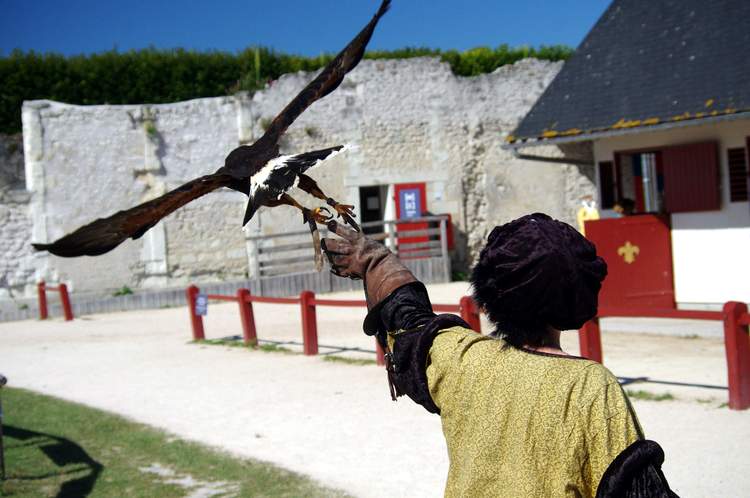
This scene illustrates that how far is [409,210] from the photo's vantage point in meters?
22.0

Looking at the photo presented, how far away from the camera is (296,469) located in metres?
6.20

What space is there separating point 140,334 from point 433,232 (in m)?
9.09

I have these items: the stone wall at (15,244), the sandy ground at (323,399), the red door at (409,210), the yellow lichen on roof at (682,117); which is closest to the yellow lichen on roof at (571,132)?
the yellow lichen on roof at (682,117)

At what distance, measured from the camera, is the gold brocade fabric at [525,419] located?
1683 mm

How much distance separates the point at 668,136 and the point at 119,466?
9.46 meters

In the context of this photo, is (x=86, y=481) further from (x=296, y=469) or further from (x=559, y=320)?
(x=559, y=320)

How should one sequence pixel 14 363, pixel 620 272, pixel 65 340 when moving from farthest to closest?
pixel 65 340
pixel 620 272
pixel 14 363

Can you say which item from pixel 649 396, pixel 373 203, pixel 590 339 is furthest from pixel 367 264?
pixel 373 203

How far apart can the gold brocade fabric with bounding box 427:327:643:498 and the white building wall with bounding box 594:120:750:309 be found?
11295mm

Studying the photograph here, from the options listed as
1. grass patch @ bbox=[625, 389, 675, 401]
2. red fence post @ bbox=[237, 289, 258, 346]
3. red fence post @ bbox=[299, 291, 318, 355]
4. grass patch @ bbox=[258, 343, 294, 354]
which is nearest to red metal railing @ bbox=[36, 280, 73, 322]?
red fence post @ bbox=[237, 289, 258, 346]

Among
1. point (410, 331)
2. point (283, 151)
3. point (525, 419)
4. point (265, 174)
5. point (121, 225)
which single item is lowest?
point (525, 419)

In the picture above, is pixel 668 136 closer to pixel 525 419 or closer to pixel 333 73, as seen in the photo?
pixel 333 73

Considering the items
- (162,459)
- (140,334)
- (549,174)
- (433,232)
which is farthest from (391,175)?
(162,459)

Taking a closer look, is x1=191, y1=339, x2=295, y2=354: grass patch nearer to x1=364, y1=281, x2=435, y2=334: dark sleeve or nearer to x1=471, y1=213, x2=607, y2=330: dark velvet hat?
x1=364, y1=281, x2=435, y2=334: dark sleeve
